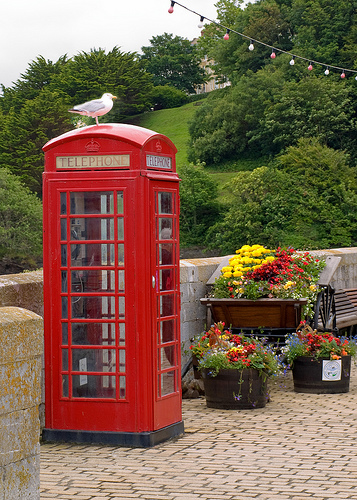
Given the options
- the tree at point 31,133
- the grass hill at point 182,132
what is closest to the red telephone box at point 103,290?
the grass hill at point 182,132

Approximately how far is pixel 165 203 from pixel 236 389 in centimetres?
216

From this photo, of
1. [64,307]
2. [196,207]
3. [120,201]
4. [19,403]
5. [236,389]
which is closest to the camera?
[19,403]

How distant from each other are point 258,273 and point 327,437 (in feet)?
10.1

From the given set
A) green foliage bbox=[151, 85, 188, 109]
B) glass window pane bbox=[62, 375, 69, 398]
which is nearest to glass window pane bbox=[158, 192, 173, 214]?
glass window pane bbox=[62, 375, 69, 398]

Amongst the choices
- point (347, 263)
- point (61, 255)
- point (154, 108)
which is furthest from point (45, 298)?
point (154, 108)

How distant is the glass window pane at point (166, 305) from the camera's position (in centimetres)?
639

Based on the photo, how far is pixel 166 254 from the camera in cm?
648

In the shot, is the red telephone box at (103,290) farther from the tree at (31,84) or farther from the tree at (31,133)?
the tree at (31,84)

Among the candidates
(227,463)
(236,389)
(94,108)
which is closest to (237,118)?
(236,389)

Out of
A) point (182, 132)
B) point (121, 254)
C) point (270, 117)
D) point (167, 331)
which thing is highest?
point (182, 132)

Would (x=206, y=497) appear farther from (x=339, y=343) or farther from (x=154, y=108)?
(x=154, y=108)

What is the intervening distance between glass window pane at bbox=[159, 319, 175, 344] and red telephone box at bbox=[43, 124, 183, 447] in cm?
5

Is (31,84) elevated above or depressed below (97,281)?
above

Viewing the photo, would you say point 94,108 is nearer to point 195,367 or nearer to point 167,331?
point 167,331
